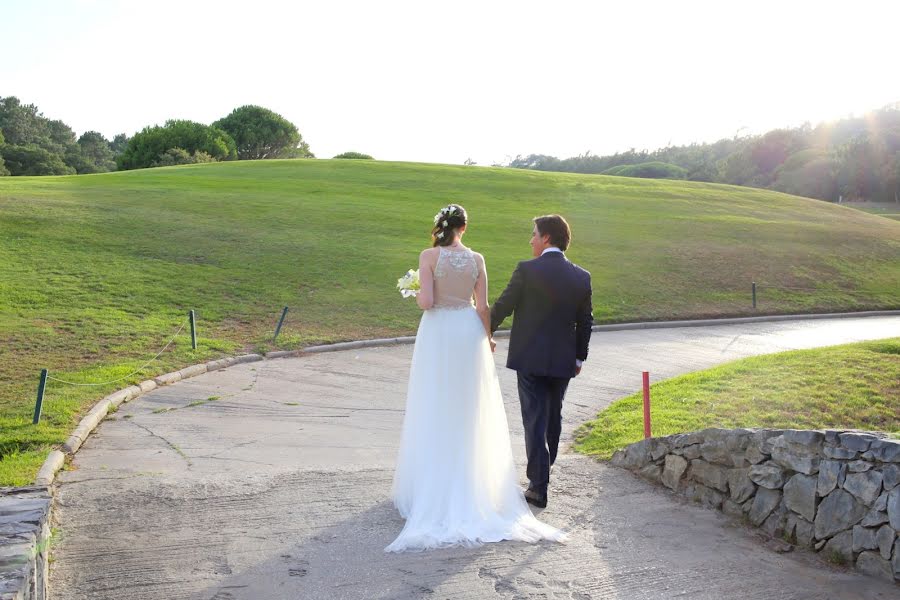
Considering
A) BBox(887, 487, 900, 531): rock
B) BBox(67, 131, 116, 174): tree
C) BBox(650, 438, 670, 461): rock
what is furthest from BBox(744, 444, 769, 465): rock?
BBox(67, 131, 116, 174): tree

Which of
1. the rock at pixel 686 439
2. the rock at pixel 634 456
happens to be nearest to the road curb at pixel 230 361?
the rock at pixel 634 456

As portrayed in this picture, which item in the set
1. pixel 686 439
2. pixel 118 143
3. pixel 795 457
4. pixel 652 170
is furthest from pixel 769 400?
pixel 118 143

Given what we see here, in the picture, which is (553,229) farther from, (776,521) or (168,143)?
(168,143)

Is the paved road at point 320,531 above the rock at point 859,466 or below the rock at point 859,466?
below

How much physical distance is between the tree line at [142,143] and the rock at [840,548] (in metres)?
66.3

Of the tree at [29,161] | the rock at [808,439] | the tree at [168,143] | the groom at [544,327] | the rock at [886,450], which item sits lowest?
the rock at [808,439]

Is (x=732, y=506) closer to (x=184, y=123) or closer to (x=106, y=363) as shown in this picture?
(x=106, y=363)

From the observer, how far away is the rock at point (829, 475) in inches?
233

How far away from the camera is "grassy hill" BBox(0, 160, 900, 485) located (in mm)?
14258

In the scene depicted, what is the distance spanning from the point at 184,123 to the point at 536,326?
8253cm

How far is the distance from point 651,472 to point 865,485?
2381mm

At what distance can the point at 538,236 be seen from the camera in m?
6.72

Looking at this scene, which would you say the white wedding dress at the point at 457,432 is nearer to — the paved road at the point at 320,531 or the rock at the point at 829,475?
the paved road at the point at 320,531

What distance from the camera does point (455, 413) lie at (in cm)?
652
